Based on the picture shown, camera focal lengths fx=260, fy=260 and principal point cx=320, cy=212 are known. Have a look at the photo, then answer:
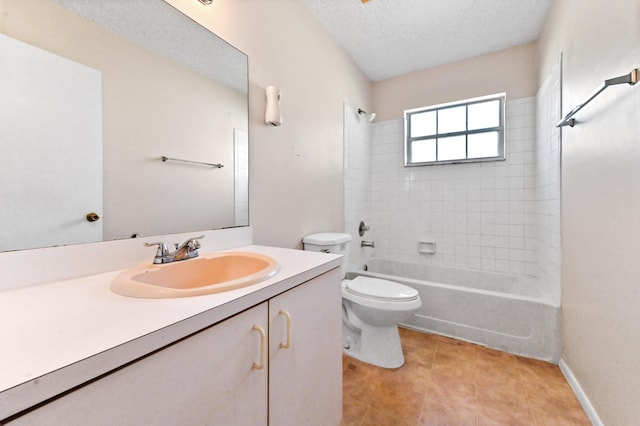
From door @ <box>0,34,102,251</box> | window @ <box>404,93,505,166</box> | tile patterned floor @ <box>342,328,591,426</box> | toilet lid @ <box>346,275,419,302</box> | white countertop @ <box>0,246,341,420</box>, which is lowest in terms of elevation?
tile patterned floor @ <box>342,328,591,426</box>

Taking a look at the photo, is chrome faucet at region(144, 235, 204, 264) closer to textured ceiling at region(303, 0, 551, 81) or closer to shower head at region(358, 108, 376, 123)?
textured ceiling at region(303, 0, 551, 81)

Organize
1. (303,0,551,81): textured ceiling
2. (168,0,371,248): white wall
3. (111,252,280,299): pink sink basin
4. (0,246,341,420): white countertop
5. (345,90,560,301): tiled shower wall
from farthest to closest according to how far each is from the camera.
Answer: (345,90,560,301): tiled shower wall → (303,0,551,81): textured ceiling → (168,0,371,248): white wall → (111,252,280,299): pink sink basin → (0,246,341,420): white countertop

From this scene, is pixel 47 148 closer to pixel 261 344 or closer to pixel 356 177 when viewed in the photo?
pixel 261 344

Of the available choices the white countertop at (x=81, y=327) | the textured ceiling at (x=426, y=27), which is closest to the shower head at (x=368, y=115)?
the textured ceiling at (x=426, y=27)

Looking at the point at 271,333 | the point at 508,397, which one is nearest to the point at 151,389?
the point at 271,333

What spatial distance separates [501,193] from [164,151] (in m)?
2.76

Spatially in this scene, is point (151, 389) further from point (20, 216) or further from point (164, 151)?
point (164, 151)

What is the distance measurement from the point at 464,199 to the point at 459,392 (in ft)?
5.87

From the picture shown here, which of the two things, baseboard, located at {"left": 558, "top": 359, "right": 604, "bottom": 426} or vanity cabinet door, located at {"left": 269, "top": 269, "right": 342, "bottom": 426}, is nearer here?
vanity cabinet door, located at {"left": 269, "top": 269, "right": 342, "bottom": 426}

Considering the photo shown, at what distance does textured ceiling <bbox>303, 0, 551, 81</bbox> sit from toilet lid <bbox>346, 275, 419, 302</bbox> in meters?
2.01

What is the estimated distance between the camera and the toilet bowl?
1.62m

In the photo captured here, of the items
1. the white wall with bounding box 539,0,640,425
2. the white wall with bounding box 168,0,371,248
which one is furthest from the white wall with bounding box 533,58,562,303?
the white wall with bounding box 168,0,371,248

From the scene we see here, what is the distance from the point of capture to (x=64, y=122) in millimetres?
813

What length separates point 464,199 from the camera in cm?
263
